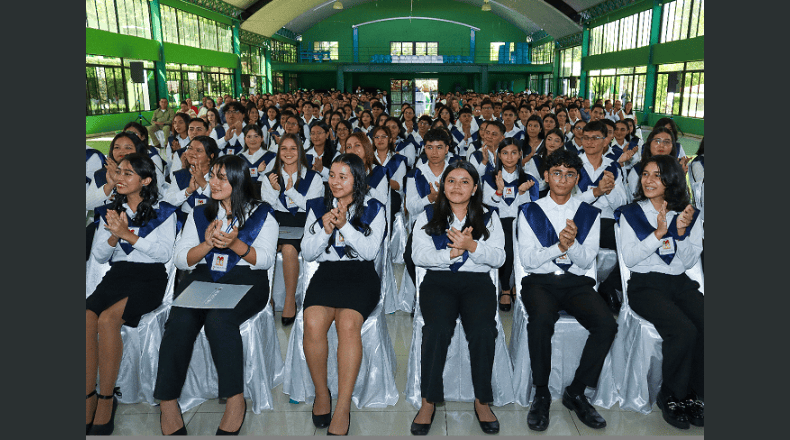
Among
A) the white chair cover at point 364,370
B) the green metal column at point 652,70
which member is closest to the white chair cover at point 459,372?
the white chair cover at point 364,370

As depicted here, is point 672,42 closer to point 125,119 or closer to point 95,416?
point 125,119

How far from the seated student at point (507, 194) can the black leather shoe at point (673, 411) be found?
1390 millimetres

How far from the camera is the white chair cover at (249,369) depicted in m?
2.54

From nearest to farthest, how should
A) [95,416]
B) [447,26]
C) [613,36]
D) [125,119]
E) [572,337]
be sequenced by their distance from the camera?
[95,416] → [572,337] → [125,119] → [613,36] → [447,26]

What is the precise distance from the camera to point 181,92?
19250mm

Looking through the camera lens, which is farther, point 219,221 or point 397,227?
point 397,227

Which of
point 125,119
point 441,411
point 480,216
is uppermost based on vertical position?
point 125,119

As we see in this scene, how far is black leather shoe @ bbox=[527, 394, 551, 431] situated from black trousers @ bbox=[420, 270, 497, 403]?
0.68 ft

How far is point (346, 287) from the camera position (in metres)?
2.67

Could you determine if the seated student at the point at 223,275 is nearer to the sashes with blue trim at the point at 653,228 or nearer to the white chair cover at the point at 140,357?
the white chair cover at the point at 140,357

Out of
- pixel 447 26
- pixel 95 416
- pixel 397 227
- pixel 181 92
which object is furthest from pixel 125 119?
pixel 447 26

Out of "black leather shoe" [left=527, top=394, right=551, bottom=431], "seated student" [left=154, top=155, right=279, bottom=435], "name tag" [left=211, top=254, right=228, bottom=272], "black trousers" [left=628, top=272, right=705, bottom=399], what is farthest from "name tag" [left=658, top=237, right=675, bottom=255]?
"name tag" [left=211, top=254, right=228, bottom=272]

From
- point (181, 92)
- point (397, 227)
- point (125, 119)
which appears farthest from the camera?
point (181, 92)

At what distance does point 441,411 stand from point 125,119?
1610cm
